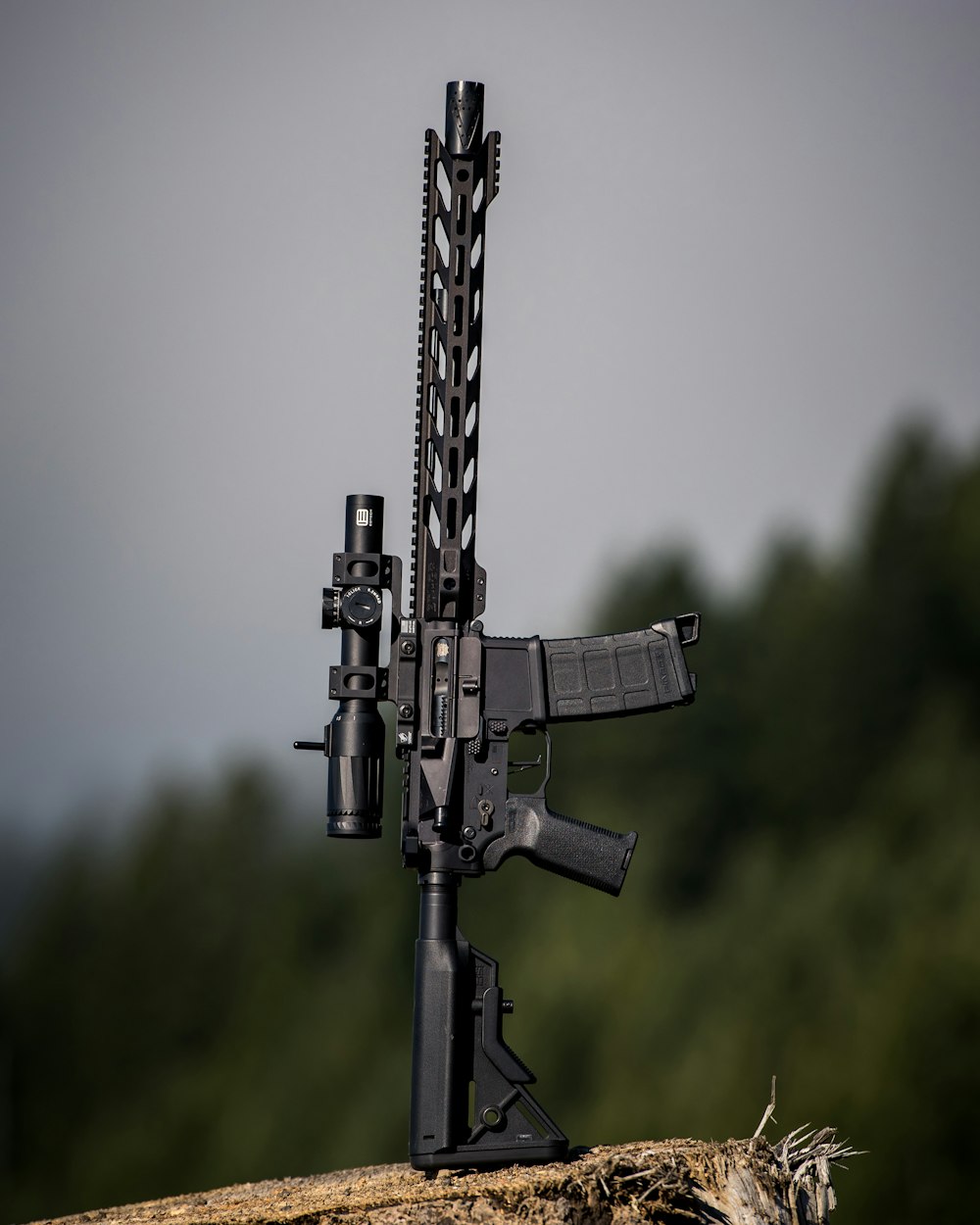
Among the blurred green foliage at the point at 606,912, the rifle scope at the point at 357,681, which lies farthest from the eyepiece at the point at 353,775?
the blurred green foliage at the point at 606,912

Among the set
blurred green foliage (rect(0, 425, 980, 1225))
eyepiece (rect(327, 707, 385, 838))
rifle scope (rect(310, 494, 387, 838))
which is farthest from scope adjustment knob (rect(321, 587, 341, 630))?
blurred green foliage (rect(0, 425, 980, 1225))

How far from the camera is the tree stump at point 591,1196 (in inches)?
279

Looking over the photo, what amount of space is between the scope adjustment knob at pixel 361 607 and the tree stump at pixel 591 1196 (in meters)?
2.58

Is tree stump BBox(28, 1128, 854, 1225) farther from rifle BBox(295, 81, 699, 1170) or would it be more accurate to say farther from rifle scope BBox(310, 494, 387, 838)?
rifle scope BBox(310, 494, 387, 838)

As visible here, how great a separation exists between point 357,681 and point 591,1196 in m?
2.56

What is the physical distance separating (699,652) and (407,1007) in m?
5.45

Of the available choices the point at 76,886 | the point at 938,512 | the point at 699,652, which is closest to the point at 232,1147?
the point at 76,886

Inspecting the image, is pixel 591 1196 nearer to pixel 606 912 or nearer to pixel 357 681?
pixel 357 681

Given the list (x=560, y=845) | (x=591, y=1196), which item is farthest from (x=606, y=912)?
(x=591, y=1196)

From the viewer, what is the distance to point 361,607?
8062 millimetres

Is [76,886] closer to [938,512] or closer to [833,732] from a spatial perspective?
[833,732]

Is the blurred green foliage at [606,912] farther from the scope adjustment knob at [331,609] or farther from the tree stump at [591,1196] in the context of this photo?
the scope adjustment knob at [331,609]

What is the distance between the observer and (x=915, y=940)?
682 inches

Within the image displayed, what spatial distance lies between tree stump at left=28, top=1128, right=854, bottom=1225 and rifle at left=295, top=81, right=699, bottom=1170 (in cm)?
34
